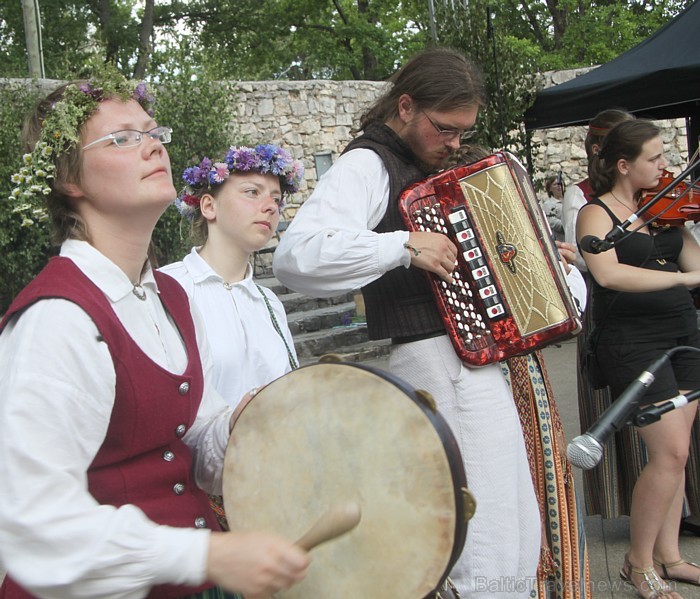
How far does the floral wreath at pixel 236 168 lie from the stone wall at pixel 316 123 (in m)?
8.72

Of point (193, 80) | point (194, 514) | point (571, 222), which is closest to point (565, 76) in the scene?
point (193, 80)

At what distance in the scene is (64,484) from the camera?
1207 millimetres

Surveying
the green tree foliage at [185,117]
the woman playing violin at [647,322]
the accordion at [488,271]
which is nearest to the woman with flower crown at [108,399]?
the accordion at [488,271]

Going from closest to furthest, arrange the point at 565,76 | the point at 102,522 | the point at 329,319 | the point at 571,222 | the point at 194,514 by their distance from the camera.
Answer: the point at 102,522 → the point at 194,514 → the point at 571,222 → the point at 329,319 → the point at 565,76

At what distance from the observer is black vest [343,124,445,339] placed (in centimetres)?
243

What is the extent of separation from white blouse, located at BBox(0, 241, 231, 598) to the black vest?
1.23 meters

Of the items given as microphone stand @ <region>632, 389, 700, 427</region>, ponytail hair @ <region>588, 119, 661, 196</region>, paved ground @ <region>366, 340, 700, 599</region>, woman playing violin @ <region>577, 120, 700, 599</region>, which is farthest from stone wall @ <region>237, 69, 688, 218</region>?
microphone stand @ <region>632, 389, 700, 427</region>

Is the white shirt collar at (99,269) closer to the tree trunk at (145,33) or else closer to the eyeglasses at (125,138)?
the eyeglasses at (125,138)

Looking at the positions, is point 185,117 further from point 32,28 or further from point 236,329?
point 236,329

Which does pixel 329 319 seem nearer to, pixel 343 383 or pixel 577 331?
pixel 577 331

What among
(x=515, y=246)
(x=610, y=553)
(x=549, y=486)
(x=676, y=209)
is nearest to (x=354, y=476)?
(x=515, y=246)

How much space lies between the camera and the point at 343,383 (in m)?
1.50

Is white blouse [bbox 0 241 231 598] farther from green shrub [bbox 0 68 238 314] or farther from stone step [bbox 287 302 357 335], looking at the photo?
stone step [bbox 287 302 357 335]

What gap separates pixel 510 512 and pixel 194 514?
110 cm
